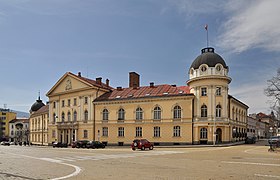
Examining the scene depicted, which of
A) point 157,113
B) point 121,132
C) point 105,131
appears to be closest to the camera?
point 157,113

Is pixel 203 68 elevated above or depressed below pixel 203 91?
above

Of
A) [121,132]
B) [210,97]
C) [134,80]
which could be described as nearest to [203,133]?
[210,97]

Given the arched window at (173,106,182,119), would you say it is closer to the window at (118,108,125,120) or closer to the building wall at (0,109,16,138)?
the window at (118,108,125,120)

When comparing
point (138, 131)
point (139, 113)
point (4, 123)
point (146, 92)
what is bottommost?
point (4, 123)

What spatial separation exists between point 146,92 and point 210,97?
1284 centimetres

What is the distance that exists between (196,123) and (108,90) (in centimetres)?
2208

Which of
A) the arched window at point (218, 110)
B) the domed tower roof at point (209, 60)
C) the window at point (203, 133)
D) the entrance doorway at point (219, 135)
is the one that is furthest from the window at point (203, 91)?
the entrance doorway at point (219, 135)

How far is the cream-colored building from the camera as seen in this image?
5050 cm

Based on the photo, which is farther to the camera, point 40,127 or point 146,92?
point 40,127

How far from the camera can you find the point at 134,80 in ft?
221

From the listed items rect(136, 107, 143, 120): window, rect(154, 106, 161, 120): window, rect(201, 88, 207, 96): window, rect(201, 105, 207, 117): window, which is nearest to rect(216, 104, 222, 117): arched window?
rect(201, 105, 207, 117): window

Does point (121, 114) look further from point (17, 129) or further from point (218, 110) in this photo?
point (17, 129)

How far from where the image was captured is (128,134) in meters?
57.9

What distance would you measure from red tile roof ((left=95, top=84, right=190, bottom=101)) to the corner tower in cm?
307
